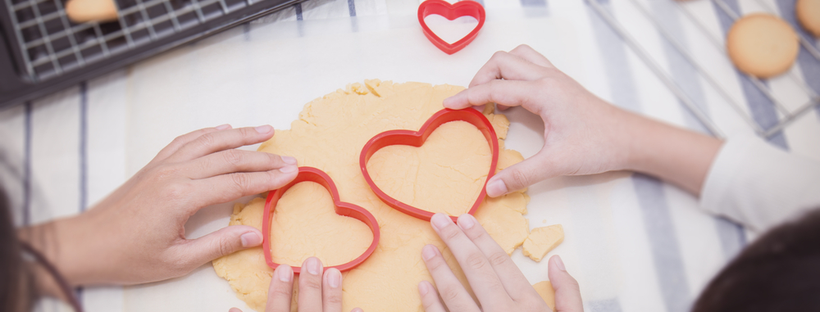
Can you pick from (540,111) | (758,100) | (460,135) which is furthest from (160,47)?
(758,100)

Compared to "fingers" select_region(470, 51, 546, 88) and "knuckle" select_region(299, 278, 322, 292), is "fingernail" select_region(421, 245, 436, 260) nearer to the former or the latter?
"knuckle" select_region(299, 278, 322, 292)

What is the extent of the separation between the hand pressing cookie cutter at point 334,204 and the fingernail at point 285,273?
13 millimetres

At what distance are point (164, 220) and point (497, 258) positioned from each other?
510 mm

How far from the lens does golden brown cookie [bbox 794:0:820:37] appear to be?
836mm

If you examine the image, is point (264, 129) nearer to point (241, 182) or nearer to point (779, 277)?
point (241, 182)

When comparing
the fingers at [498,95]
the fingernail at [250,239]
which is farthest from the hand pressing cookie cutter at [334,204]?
the fingers at [498,95]

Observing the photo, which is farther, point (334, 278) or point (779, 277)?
Result: point (334, 278)

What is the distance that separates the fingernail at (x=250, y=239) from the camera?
708 millimetres

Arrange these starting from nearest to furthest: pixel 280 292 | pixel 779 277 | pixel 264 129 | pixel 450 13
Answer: pixel 779 277 < pixel 280 292 < pixel 264 129 < pixel 450 13

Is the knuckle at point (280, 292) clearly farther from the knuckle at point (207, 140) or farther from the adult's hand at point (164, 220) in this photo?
the knuckle at point (207, 140)

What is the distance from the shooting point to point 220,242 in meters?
0.71

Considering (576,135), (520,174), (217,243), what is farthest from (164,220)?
(576,135)

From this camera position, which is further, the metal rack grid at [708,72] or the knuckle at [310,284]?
the metal rack grid at [708,72]

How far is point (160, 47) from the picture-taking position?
79 cm
